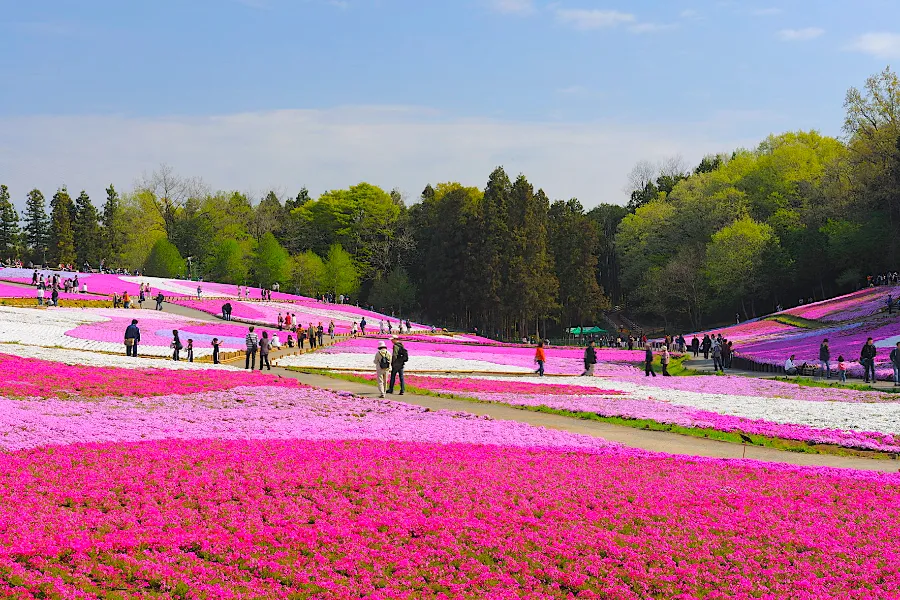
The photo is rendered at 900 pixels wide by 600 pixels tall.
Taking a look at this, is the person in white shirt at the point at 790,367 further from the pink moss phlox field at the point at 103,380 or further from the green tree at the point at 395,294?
the green tree at the point at 395,294

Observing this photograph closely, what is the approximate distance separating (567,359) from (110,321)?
97.5 feet

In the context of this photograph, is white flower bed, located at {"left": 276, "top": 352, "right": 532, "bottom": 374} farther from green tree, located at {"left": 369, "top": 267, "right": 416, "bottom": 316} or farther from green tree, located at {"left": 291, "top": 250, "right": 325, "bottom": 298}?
green tree, located at {"left": 291, "top": 250, "right": 325, "bottom": 298}

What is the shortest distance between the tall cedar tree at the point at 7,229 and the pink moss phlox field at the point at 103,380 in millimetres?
130337

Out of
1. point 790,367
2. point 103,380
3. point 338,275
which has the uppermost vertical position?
point 338,275

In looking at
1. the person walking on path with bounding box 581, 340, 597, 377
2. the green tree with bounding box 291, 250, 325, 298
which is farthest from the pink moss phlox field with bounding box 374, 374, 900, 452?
the green tree with bounding box 291, 250, 325, 298

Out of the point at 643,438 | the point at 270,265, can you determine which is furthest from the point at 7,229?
the point at 643,438

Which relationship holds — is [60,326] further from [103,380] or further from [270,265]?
[270,265]

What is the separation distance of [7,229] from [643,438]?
152 m

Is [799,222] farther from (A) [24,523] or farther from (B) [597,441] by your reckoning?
(A) [24,523]

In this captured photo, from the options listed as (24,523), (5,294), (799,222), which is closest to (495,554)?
(24,523)

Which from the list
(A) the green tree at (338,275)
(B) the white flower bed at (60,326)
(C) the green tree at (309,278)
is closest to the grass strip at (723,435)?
(B) the white flower bed at (60,326)

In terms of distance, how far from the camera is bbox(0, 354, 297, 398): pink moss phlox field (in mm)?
24891

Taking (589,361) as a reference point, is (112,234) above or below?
above

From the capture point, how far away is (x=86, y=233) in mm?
144875
